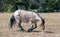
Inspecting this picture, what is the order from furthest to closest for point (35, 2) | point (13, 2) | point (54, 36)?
point (35, 2) → point (13, 2) → point (54, 36)

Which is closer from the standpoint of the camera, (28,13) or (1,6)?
(28,13)

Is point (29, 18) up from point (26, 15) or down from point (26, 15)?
down

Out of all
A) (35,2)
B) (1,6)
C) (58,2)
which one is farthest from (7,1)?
(58,2)

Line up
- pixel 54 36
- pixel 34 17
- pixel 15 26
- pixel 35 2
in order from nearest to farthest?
pixel 54 36 → pixel 34 17 → pixel 15 26 → pixel 35 2

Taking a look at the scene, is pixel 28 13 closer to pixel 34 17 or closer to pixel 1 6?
pixel 34 17

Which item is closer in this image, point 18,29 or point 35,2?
point 18,29

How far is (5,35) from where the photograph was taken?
13.7 meters

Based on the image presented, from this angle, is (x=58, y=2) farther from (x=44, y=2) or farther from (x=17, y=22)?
(x=17, y=22)

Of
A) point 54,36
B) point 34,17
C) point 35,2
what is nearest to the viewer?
point 54,36

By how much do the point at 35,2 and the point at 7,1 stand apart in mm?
4128

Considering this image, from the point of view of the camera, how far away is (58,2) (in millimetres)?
39875

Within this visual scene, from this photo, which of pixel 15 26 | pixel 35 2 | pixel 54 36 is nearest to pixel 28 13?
pixel 15 26

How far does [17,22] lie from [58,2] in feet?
81.0

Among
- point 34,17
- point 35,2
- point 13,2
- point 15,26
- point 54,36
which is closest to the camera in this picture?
point 54,36
